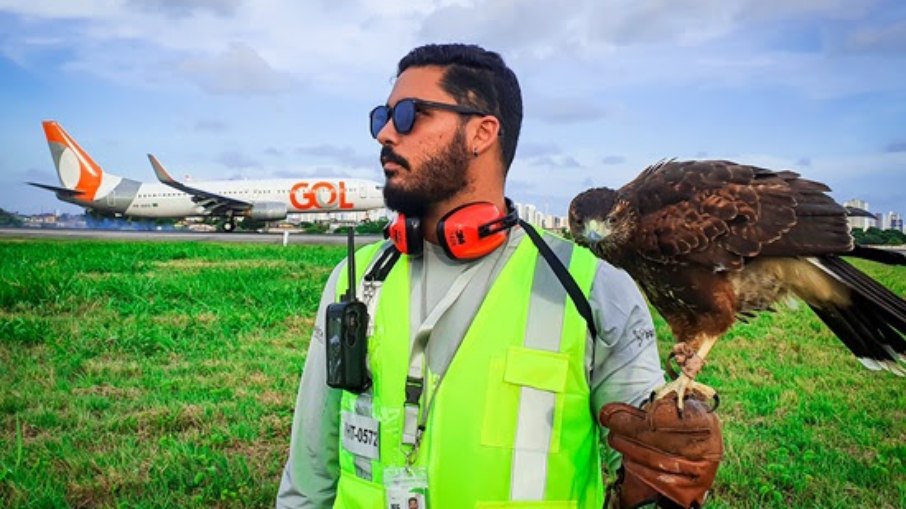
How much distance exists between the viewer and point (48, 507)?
3.94 m

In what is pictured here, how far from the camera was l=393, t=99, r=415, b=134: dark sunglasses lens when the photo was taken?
6.65 ft

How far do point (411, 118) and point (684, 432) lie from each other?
3.33ft

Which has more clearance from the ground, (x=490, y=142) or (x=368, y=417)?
(x=490, y=142)

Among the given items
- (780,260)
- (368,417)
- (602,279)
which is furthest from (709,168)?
(368,417)

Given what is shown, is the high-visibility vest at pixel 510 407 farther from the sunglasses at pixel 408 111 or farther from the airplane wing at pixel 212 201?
the airplane wing at pixel 212 201

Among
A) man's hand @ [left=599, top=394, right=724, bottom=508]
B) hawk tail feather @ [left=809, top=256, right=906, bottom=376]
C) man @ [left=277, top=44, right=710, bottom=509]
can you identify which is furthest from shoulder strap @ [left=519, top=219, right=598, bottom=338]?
hawk tail feather @ [left=809, top=256, right=906, bottom=376]

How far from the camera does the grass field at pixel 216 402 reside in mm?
4270

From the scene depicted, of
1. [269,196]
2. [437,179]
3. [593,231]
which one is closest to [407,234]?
[437,179]

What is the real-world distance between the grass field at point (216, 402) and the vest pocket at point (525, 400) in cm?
151

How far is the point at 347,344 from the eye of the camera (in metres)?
2.11

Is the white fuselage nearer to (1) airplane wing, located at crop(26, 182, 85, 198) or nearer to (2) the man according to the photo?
(1) airplane wing, located at crop(26, 182, 85, 198)

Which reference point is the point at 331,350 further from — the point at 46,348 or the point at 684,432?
the point at 46,348

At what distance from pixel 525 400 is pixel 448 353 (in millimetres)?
238

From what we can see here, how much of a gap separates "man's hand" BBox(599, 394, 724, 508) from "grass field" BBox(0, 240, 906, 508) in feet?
4.88
